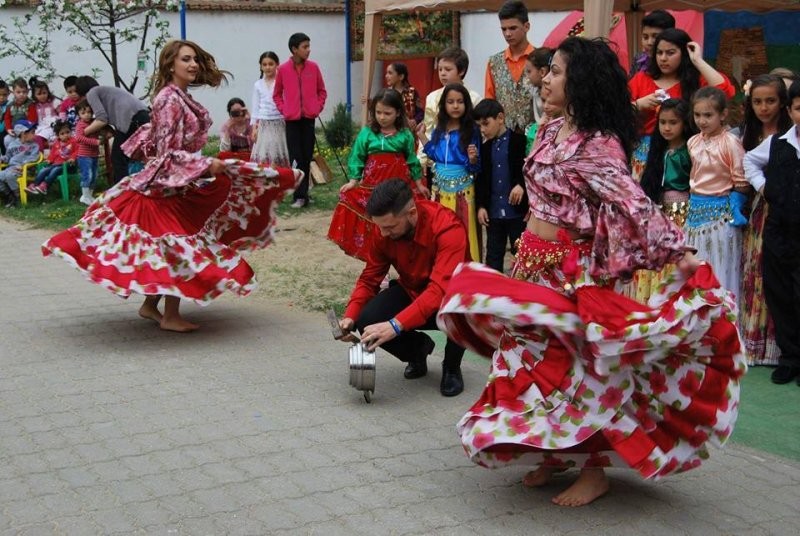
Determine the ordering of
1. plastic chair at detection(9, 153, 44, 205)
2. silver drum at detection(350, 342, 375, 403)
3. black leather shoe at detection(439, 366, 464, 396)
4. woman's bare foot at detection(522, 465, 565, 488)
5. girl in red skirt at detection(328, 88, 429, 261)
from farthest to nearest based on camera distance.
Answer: plastic chair at detection(9, 153, 44, 205), girl in red skirt at detection(328, 88, 429, 261), black leather shoe at detection(439, 366, 464, 396), silver drum at detection(350, 342, 375, 403), woman's bare foot at detection(522, 465, 565, 488)

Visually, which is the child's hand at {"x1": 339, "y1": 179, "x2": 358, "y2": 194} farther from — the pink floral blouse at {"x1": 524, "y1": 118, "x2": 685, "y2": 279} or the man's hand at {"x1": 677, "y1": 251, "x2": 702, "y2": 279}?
the man's hand at {"x1": 677, "y1": 251, "x2": 702, "y2": 279}

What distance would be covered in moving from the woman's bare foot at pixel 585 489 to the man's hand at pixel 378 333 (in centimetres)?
116

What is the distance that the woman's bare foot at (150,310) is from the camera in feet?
23.6

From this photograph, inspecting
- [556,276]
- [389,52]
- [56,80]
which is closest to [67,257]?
[556,276]

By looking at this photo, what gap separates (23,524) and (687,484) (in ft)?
8.63

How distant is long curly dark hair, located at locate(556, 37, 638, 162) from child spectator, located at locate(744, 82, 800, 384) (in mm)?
1906

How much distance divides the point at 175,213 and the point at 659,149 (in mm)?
2959

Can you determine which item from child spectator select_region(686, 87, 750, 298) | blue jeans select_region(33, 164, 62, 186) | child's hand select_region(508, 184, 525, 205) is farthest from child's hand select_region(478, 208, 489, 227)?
blue jeans select_region(33, 164, 62, 186)

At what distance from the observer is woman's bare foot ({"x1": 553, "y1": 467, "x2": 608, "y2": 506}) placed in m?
4.28

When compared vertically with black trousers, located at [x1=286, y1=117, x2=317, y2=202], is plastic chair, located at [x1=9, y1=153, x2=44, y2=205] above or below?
below

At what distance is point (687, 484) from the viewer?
4.54 metres

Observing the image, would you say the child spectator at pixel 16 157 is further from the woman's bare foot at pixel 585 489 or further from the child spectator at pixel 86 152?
the woman's bare foot at pixel 585 489

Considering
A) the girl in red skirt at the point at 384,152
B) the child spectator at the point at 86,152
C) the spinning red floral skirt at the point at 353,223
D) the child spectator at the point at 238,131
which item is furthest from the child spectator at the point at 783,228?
the child spectator at the point at 86,152

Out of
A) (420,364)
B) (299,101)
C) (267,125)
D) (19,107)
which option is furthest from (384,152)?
(19,107)
